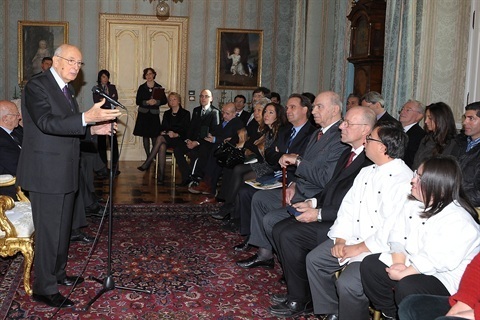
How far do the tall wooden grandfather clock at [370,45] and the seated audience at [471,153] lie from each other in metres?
3.02

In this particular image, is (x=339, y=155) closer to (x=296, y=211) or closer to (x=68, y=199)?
(x=296, y=211)

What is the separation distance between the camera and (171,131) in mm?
10273

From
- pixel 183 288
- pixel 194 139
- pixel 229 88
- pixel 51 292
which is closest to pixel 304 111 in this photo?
pixel 183 288

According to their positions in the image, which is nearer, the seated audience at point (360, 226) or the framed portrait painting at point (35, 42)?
the seated audience at point (360, 226)

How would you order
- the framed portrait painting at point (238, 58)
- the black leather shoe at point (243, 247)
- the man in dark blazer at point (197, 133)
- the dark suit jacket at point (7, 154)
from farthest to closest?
the framed portrait painting at point (238, 58) → the man in dark blazer at point (197, 133) → the black leather shoe at point (243, 247) → the dark suit jacket at point (7, 154)

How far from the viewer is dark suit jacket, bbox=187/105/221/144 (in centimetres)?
995

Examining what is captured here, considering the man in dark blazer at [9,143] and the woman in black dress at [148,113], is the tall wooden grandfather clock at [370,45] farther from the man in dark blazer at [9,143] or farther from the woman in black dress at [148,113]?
the man in dark blazer at [9,143]

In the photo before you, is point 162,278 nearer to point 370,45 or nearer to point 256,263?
point 256,263

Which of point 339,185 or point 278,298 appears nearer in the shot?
point 339,185

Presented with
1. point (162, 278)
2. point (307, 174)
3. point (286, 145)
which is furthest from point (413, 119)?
point (162, 278)

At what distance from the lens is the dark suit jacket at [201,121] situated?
32.6 feet

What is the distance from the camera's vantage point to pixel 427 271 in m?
3.34

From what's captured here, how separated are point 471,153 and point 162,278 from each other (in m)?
3.04

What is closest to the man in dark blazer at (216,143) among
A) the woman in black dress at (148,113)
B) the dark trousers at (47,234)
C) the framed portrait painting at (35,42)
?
the woman in black dress at (148,113)
